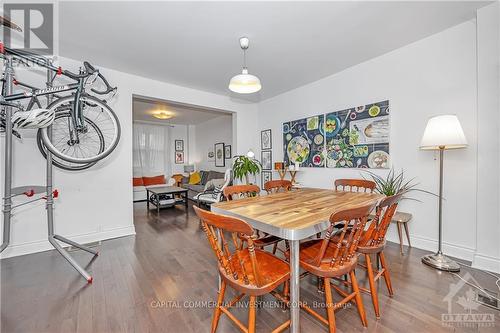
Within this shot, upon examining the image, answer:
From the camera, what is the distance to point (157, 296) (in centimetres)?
178

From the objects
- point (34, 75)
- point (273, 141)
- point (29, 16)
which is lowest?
point (273, 141)

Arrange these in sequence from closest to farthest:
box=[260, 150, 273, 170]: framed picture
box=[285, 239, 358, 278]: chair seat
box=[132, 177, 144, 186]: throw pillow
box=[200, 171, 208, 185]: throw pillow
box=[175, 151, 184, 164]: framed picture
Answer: box=[285, 239, 358, 278]: chair seat
box=[260, 150, 273, 170]: framed picture
box=[132, 177, 144, 186]: throw pillow
box=[200, 171, 208, 185]: throw pillow
box=[175, 151, 184, 164]: framed picture

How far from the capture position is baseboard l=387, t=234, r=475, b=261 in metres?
2.29

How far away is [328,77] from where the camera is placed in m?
3.57

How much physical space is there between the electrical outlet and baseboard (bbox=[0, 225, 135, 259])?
13.3 feet

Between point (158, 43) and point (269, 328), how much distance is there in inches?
122

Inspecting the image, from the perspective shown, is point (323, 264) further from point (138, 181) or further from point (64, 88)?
point (138, 181)

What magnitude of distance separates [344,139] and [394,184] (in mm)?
965

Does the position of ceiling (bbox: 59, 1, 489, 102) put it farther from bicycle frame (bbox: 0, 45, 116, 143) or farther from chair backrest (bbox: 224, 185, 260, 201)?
chair backrest (bbox: 224, 185, 260, 201)

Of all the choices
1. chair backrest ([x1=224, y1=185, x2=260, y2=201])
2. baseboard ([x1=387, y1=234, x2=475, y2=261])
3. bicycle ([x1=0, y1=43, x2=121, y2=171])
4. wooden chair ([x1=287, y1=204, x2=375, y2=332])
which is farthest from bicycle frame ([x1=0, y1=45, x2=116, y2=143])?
baseboard ([x1=387, y1=234, x2=475, y2=261])

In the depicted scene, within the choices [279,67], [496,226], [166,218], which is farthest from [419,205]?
[166,218]

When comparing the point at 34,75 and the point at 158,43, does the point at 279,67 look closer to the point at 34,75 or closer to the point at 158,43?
the point at 158,43

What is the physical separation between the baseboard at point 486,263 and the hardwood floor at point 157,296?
11 centimetres

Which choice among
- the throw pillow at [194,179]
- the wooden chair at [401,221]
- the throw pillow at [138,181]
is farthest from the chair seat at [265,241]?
the throw pillow at [138,181]
